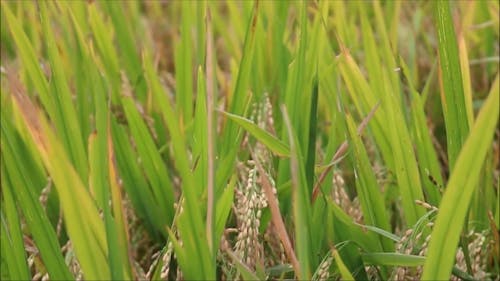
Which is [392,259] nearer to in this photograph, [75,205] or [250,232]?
[250,232]

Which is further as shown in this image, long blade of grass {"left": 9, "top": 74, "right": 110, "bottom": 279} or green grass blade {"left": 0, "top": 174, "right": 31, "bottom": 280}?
green grass blade {"left": 0, "top": 174, "right": 31, "bottom": 280}

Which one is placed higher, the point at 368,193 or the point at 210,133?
the point at 210,133

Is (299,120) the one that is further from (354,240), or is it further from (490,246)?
(490,246)

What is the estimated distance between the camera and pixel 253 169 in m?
0.79

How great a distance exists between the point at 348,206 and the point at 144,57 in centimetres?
36

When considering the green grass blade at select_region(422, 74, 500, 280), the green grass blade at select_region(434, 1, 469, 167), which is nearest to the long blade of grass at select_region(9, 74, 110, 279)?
the green grass blade at select_region(422, 74, 500, 280)

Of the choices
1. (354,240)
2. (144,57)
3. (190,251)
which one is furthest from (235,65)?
(190,251)

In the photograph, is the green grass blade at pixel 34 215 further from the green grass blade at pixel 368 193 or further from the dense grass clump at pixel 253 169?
the green grass blade at pixel 368 193

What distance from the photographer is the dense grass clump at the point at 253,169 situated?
0.65 metres

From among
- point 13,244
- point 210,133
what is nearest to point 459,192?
point 210,133

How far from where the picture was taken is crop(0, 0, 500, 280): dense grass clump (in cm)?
65

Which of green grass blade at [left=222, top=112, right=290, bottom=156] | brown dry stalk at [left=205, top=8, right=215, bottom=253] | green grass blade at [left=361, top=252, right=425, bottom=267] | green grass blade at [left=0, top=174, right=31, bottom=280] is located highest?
brown dry stalk at [left=205, top=8, right=215, bottom=253]

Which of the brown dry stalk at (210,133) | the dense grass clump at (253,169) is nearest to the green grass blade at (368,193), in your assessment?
the dense grass clump at (253,169)

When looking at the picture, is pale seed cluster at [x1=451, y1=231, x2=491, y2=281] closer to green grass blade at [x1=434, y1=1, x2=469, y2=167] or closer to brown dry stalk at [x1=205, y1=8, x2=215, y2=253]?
green grass blade at [x1=434, y1=1, x2=469, y2=167]
